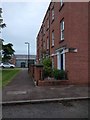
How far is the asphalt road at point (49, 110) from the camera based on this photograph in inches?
278

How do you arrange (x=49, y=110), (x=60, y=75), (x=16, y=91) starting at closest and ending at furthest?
1. (x=49, y=110)
2. (x=16, y=91)
3. (x=60, y=75)

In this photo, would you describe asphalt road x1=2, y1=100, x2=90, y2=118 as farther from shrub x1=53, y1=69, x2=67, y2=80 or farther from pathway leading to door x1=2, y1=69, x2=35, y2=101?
shrub x1=53, y1=69, x2=67, y2=80

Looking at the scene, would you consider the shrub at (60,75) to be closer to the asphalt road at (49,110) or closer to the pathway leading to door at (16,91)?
the pathway leading to door at (16,91)

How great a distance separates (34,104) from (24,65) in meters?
80.2

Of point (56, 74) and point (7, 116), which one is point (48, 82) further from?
point (7, 116)

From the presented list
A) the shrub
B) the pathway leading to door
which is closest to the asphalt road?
the pathway leading to door

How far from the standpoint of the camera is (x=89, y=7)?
15.0 metres

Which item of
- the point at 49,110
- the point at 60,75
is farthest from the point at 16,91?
the point at 49,110

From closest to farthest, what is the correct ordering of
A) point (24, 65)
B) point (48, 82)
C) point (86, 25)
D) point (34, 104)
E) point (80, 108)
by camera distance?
point (80, 108)
point (34, 104)
point (48, 82)
point (86, 25)
point (24, 65)

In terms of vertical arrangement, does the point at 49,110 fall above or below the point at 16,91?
below

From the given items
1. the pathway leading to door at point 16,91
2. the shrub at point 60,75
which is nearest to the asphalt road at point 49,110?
the pathway leading to door at point 16,91

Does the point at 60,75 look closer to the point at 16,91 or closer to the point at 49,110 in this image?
the point at 16,91

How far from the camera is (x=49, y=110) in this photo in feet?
25.4

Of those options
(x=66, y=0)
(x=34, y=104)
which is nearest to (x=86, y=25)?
(x=66, y=0)
